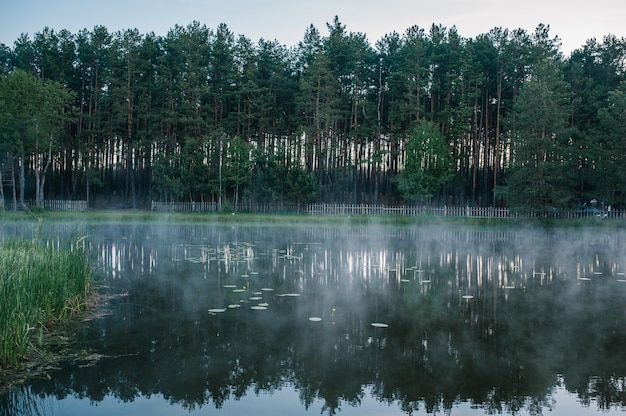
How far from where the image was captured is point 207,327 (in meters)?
8.65

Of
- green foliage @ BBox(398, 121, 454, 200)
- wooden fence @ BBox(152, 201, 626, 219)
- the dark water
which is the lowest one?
the dark water

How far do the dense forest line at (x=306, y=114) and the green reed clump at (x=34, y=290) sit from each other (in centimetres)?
3026

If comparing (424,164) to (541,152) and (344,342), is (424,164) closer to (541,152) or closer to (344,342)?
(541,152)

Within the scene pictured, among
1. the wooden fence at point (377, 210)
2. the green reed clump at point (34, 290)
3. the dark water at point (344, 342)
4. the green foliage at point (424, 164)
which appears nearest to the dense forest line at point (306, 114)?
the green foliage at point (424, 164)

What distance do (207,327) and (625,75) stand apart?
41063mm

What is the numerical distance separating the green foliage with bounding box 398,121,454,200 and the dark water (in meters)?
24.2

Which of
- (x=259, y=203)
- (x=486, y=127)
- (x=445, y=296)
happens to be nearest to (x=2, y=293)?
(x=445, y=296)

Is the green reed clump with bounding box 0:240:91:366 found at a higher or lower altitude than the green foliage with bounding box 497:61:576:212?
lower

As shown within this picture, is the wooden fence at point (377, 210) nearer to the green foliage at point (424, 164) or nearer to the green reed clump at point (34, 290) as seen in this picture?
the green foliage at point (424, 164)

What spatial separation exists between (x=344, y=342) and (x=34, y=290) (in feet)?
14.3

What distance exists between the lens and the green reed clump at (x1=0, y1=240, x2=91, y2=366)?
256 inches

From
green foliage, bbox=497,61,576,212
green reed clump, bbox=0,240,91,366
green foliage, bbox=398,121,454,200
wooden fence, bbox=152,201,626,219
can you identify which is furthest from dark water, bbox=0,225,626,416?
green foliage, bbox=398,121,454,200

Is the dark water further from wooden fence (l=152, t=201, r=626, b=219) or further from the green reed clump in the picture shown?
wooden fence (l=152, t=201, r=626, b=219)

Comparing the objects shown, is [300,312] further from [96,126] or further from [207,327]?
[96,126]
